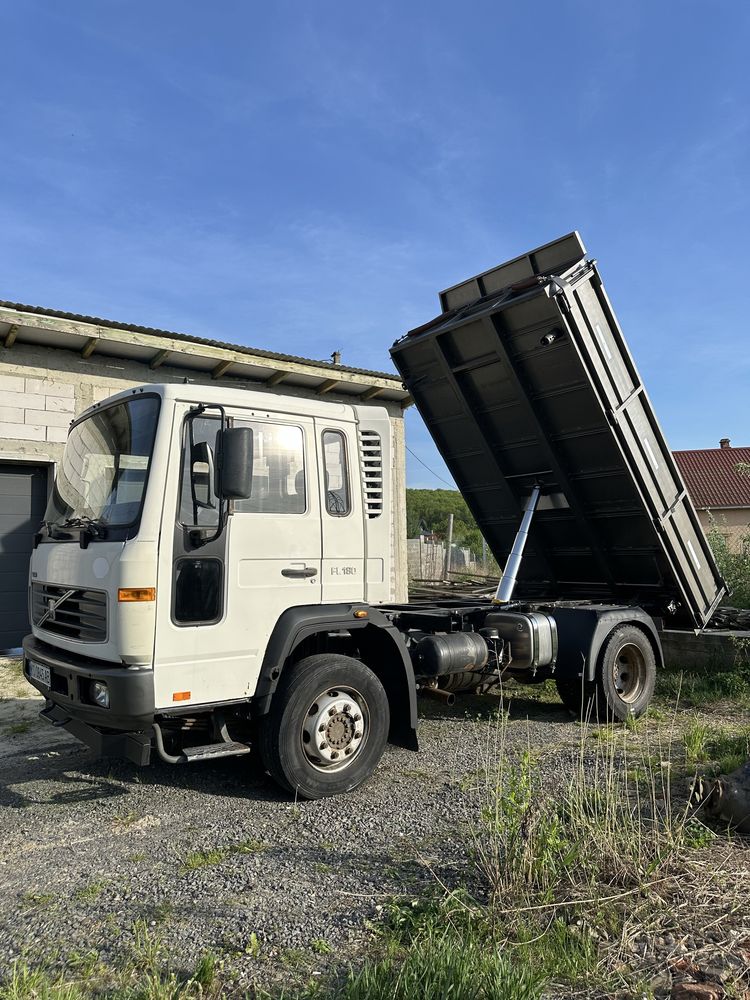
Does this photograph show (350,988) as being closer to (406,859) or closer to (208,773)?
(406,859)

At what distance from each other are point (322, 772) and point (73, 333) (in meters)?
7.04

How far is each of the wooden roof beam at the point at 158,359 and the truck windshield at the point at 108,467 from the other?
526cm

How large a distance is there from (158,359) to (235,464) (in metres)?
6.86

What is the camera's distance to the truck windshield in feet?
14.0

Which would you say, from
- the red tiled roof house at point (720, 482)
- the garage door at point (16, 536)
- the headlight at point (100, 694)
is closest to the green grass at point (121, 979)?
the headlight at point (100, 694)

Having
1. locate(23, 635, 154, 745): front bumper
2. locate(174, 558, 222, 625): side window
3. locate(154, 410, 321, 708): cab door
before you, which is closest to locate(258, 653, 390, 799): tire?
locate(154, 410, 321, 708): cab door

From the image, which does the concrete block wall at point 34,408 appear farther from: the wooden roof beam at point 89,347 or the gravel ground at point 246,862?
the gravel ground at point 246,862

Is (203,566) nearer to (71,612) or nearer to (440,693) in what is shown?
(71,612)

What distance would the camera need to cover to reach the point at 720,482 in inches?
1329

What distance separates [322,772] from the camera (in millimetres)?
4656

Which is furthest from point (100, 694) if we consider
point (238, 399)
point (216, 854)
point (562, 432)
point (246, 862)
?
point (562, 432)

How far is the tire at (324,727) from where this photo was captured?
448 centimetres

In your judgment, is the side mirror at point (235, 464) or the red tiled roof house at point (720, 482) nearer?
the side mirror at point (235, 464)

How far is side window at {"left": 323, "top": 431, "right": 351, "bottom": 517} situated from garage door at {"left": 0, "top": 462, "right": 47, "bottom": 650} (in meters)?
6.54
